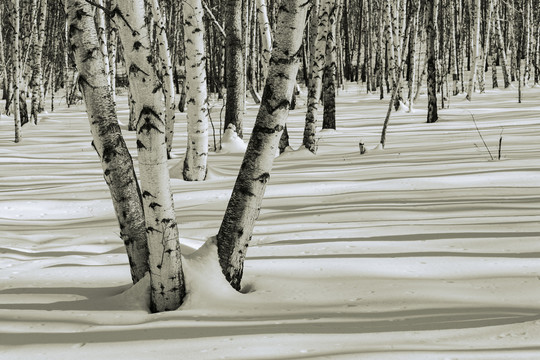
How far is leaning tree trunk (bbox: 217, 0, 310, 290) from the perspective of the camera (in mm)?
2877

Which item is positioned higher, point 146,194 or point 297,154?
point 146,194

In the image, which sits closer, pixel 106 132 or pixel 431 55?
pixel 106 132

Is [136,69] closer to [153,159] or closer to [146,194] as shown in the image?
[153,159]

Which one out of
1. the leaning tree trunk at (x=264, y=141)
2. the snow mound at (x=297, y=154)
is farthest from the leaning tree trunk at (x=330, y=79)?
the leaning tree trunk at (x=264, y=141)

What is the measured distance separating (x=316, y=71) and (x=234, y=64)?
222 cm

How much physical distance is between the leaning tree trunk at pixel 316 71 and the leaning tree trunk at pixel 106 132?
208 inches

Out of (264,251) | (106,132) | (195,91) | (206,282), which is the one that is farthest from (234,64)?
(206,282)

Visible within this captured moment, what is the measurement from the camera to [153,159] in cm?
274

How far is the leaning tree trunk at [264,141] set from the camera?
9.44 feet

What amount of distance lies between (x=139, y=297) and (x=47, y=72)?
2659cm

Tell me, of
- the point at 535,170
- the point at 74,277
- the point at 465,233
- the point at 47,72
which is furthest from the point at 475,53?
the point at 47,72

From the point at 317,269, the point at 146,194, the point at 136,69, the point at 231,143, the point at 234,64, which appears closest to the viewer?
the point at 136,69

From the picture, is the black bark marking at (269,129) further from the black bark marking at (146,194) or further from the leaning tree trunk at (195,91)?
the leaning tree trunk at (195,91)

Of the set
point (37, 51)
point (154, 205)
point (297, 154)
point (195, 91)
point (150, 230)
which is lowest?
point (297, 154)
